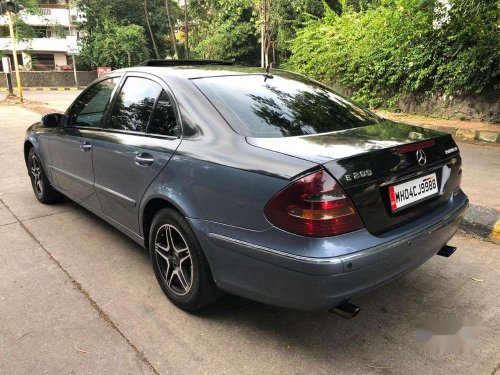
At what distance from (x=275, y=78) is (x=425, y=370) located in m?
2.16

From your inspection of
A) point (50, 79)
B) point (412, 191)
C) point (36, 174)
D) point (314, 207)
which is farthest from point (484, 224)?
point (50, 79)

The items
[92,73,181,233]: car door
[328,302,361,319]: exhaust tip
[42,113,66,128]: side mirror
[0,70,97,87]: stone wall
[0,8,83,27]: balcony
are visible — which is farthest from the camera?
[0,8,83,27]: balcony

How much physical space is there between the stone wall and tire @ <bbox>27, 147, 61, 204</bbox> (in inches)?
1304

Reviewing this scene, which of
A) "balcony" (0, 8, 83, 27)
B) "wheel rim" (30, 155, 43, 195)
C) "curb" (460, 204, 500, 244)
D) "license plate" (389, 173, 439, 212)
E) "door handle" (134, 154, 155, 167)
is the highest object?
"balcony" (0, 8, 83, 27)

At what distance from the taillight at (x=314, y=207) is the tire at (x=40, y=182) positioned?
359cm

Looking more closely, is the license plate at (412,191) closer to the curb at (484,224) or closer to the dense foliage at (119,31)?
the curb at (484,224)

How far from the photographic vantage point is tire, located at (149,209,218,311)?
259cm

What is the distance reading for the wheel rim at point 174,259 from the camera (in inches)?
108

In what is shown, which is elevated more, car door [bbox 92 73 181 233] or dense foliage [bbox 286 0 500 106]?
dense foliage [bbox 286 0 500 106]

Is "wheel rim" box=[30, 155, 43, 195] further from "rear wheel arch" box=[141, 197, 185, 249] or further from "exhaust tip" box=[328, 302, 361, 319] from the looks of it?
"exhaust tip" box=[328, 302, 361, 319]

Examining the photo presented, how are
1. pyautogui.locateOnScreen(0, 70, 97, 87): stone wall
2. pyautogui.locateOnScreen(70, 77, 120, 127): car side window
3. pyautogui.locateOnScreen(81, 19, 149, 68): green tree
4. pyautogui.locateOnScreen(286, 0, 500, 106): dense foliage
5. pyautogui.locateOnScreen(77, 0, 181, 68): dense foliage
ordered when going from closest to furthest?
pyautogui.locateOnScreen(70, 77, 120, 127): car side window, pyautogui.locateOnScreen(286, 0, 500, 106): dense foliage, pyautogui.locateOnScreen(0, 70, 97, 87): stone wall, pyautogui.locateOnScreen(81, 19, 149, 68): green tree, pyautogui.locateOnScreen(77, 0, 181, 68): dense foliage

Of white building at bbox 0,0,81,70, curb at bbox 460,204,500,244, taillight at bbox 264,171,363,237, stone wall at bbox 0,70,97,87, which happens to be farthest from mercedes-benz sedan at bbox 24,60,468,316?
white building at bbox 0,0,81,70

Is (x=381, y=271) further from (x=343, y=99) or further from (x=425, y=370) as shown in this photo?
(x=343, y=99)

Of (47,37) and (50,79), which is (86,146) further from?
(47,37)
